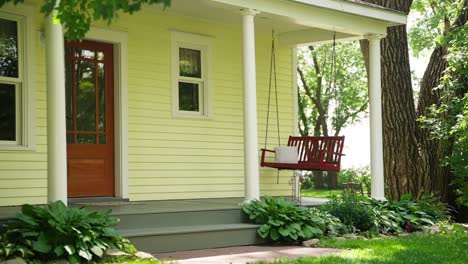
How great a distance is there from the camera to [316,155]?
1059 cm

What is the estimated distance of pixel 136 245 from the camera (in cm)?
718

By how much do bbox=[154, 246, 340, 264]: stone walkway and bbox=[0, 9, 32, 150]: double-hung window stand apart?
105 inches

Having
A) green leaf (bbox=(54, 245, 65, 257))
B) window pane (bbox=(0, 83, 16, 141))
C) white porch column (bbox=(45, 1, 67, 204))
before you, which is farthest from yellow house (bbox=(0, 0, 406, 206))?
green leaf (bbox=(54, 245, 65, 257))

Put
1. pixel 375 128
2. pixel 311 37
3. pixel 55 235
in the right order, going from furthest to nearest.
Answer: pixel 311 37 < pixel 375 128 < pixel 55 235

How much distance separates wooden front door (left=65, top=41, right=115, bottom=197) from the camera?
9.10m

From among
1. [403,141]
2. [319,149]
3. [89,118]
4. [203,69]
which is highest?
[203,69]

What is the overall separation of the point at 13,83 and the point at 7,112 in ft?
1.25

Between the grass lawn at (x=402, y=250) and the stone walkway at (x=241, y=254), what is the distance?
0.35 m

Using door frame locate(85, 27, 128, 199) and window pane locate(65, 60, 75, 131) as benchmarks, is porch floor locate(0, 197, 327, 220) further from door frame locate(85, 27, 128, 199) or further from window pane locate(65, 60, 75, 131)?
window pane locate(65, 60, 75, 131)

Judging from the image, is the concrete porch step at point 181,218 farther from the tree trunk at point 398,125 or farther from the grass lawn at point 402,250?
the tree trunk at point 398,125

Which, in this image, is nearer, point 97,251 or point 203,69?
point 97,251

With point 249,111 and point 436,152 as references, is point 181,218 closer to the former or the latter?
point 249,111

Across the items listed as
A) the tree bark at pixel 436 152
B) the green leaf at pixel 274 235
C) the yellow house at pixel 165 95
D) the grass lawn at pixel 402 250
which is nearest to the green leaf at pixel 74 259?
the grass lawn at pixel 402 250

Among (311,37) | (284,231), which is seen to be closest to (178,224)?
(284,231)
